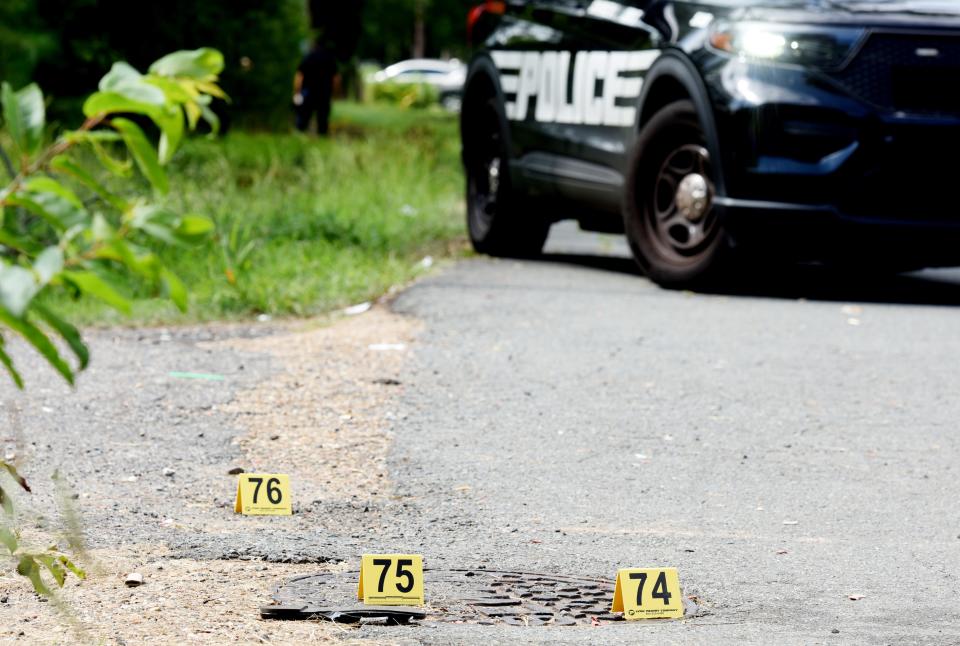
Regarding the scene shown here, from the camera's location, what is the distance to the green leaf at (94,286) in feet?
6.23

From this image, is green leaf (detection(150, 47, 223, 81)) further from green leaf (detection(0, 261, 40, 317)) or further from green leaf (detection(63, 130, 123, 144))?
green leaf (detection(0, 261, 40, 317))

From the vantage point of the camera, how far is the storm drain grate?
3801mm

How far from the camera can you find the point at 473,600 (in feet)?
13.0

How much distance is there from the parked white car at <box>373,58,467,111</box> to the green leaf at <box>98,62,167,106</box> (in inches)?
1684

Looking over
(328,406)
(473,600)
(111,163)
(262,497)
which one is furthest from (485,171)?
(111,163)

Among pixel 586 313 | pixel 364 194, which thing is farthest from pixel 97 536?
pixel 364 194

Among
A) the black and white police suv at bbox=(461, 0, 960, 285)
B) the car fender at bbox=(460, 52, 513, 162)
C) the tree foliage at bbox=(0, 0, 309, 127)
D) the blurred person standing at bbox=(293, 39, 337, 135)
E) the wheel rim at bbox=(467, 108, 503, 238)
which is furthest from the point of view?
the blurred person standing at bbox=(293, 39, 337, 135)

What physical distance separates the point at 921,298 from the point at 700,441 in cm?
379

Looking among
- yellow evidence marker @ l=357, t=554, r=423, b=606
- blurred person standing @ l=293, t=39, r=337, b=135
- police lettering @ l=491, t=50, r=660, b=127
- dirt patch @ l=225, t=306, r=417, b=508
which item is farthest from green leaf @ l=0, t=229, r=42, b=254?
blurred person standing @ l=293, t=39, r=337, b=135

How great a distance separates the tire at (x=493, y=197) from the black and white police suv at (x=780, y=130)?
46.7 inches

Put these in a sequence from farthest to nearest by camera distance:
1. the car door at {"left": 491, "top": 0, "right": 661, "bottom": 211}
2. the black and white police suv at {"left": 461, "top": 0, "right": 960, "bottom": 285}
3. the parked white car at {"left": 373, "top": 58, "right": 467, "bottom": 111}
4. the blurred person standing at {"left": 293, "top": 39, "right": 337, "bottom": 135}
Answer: the parked white car at {"left": 373, "top": 58, "right": 467, "bottom": 111}
the blurred person standing at {"left": 293, "top": 39, "right": 337, "bottom": 135}
the car door at {"left": 491, "top": 0, "right": 661, "bottom": 211}
the black and white police suv at {"left": 461, "top": 0, "right": 960, "bottom": 285}

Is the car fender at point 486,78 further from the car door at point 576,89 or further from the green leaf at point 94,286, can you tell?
the green leaf at point 94,286

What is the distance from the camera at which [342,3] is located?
23.8 meters

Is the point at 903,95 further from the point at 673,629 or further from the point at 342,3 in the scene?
the point at 342,3
